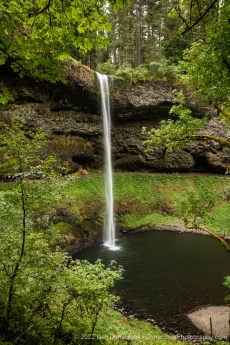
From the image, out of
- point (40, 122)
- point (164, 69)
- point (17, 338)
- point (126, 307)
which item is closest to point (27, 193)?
point (17, 338)

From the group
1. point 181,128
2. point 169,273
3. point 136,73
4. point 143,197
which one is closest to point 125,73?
point 136,73

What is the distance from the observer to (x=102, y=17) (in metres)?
3.35

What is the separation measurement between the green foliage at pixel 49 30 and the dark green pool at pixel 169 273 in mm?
9497

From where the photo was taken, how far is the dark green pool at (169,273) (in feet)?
34.3

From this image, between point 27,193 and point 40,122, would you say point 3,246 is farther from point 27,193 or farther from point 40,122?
point 40,122

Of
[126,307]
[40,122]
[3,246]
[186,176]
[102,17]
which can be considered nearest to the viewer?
[102,17]

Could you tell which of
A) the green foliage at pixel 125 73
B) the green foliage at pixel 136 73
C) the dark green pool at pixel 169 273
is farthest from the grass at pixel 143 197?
the green foliage at pixel 136 73

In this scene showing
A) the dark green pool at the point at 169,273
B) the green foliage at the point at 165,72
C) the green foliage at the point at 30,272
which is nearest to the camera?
the green foliage at the point at 30,272

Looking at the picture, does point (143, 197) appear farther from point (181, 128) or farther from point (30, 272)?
point (30, 272)

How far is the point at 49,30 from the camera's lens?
11.4 feet

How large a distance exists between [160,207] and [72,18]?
2139 centimetres

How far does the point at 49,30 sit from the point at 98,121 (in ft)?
68.0

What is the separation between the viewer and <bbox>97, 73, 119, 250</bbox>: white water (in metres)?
19.8

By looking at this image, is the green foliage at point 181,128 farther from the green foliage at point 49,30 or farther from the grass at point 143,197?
the grass at point 143,197
